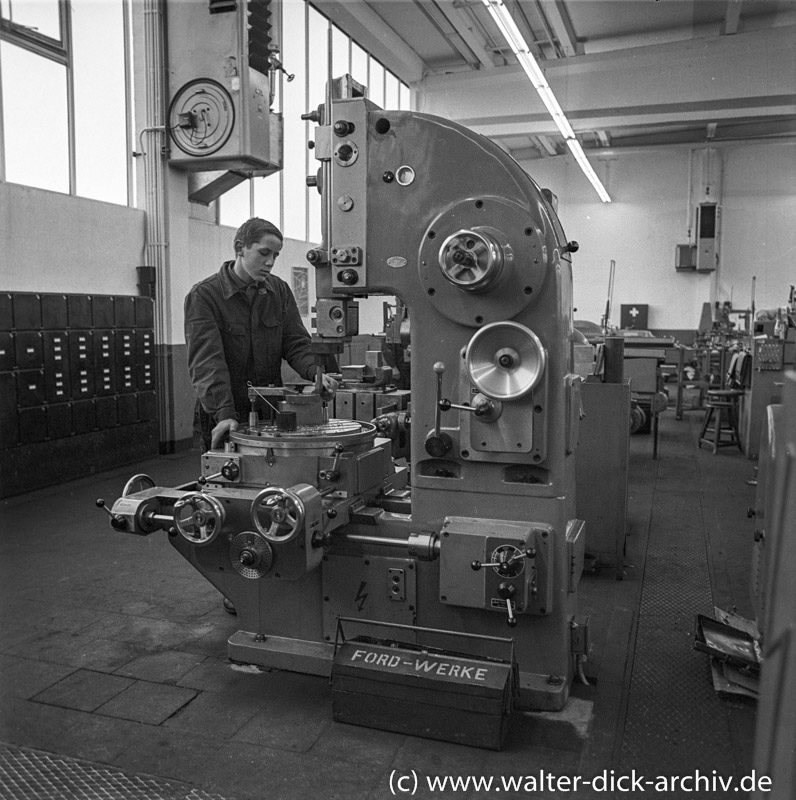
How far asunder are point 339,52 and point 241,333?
21.1 ft

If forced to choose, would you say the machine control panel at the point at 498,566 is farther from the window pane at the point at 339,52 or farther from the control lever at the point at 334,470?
the window pane at the point at 339,52

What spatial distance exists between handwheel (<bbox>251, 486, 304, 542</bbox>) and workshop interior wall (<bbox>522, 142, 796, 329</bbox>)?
10.5 metres

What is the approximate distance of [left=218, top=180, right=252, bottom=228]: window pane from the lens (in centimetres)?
664

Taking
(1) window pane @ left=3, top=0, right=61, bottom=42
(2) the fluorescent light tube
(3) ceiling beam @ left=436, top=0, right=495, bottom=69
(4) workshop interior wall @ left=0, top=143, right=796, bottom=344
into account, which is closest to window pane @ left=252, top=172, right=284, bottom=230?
(4) workshop interior wall @ left=0, top=143, right=796, bottom=344

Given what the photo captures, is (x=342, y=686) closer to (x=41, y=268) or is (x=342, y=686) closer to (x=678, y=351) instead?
(x=41, y=268)

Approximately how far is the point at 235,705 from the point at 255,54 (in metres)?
4.66

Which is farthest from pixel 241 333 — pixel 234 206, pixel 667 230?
pixel 667 230

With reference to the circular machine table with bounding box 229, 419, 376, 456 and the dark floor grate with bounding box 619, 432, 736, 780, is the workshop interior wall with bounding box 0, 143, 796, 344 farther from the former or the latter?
the circular machine table with bounding box 229, 419, 376, 456

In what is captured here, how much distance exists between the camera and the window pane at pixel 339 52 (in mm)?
7852

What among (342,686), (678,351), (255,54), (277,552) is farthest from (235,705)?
(678,351)

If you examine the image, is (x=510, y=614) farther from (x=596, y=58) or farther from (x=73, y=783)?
(x=596, y=58)

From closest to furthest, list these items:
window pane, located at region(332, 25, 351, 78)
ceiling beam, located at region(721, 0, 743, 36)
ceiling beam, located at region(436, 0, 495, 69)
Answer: ceiling beam, located at region(721, 0, 743, 36)
ceiling beam, located at region(436, 0, 495, 69)
window pane, located at region(332, 25, 351, 78)

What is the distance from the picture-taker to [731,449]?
19.7 feet

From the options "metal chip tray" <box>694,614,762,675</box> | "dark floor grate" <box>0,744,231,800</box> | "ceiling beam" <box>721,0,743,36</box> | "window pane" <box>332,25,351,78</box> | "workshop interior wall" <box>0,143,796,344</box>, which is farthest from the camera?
"workshop interior wall" <box>0,143,796,344</box>
